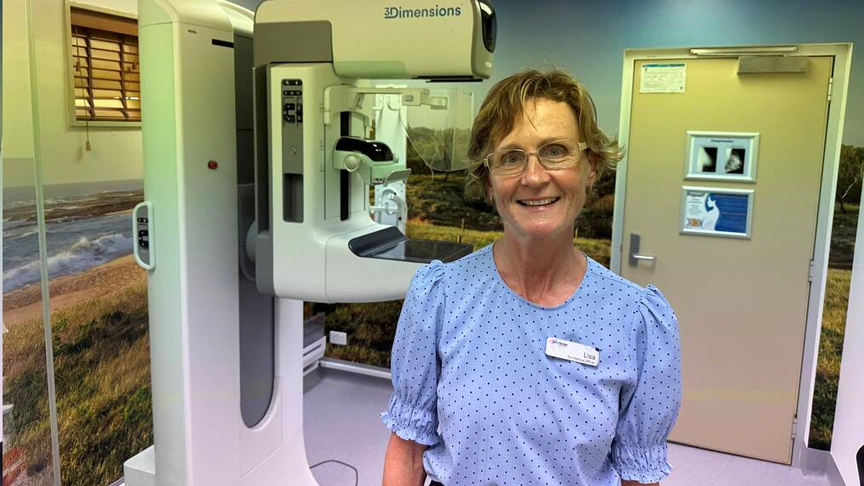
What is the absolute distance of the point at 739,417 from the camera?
3258mm

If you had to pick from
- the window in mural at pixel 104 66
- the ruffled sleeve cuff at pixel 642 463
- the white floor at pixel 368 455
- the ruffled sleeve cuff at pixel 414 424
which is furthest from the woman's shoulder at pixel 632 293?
the white floor at pixel 368 455

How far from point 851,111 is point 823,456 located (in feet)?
5.47

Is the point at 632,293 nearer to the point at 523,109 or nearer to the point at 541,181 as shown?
the point at 541,181

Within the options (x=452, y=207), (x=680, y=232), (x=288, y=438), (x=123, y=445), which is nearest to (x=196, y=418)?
(x=288, y=438)

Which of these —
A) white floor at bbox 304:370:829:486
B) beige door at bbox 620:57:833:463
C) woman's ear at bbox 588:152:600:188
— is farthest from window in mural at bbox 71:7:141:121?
Answer: beige door at bbox 620:57:833:463

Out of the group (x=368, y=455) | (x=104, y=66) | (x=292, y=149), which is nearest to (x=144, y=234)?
(x=292, y=149)

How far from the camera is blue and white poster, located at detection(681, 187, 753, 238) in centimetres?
311

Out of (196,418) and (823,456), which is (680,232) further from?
(196,418)

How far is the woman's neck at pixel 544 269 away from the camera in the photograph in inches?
43.2

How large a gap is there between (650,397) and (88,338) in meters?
2.11

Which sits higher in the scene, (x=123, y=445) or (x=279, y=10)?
(x=279, y=10)

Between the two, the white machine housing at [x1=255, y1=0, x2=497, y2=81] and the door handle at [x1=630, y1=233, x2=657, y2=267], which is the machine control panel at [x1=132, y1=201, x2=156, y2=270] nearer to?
the white machine housing at [x1=255, y1=0, x2=497, y2=81]

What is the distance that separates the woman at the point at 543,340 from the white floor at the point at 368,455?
2002 mm

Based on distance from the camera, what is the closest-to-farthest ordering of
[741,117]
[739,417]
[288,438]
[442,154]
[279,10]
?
1. [279,10]
2. [442,154]
3. [288,438]
4. [741,117]
5. [739,417]
